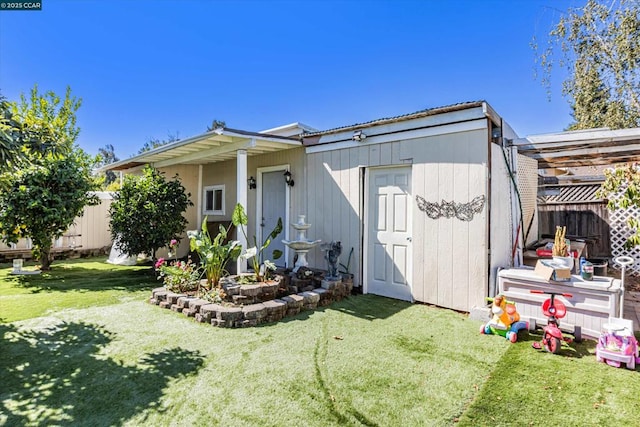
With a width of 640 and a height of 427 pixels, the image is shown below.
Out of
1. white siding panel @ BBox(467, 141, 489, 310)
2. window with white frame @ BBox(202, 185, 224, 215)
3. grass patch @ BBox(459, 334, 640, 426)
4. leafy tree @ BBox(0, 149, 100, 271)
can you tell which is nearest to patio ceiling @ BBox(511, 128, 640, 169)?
white siding panel @ BBox(467, 141, 489, 310)

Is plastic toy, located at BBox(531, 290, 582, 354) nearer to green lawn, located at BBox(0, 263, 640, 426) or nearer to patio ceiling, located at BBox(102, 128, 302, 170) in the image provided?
green lawn, located at BBox(0, 263, 640, 426)

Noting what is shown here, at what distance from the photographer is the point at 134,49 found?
11.9m

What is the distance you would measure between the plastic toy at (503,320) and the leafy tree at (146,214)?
21.7 feet

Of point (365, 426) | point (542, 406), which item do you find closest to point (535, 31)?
point (542, 406)

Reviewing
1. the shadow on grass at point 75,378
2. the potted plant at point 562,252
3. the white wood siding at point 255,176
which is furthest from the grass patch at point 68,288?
the potted plant at point 562,252

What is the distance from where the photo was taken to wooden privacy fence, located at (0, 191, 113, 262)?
30.3 feet

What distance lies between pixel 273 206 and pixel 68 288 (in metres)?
4.21

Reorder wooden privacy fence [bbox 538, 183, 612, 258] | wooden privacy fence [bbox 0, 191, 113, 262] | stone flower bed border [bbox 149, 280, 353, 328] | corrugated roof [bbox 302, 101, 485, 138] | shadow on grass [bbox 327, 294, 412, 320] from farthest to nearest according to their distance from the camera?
1. wooden privacy fence [bbox 0, 191, 113, 262]
2. wooden privacy fence [bbox 538, 183, 612, 258]
3. shadow on grass [bbox 327, 294, 412, 320]
4. corrugated roof [bbox 302, 101, 485, 138]
5. stone flower bed border [bbox 149, 280, 353, 328]

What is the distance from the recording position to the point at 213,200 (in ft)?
29.4

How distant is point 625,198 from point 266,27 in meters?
9.68

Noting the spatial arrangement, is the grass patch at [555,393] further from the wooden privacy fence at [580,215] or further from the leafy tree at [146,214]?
the leafy tree at [146,214]

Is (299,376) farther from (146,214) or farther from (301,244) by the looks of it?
(146,214)

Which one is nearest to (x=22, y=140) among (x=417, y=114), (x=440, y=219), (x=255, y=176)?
(x=255, y=176)

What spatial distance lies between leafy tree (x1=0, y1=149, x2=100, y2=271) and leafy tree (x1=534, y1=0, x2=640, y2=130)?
608 inches
